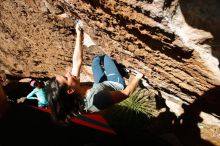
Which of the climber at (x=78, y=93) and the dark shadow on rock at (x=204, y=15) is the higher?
the dark shadow on rock at (x=204, y=15)

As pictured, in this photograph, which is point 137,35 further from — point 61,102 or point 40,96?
point 40,96

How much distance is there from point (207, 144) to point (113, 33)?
7.04 feet

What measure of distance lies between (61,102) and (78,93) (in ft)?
0.77

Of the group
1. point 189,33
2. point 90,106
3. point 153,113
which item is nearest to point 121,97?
point 90,106

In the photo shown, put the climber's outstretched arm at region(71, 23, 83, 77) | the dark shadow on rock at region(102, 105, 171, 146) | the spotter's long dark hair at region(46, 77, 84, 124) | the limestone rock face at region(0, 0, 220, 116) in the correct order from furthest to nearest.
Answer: the dark shadow on rock at region(102, 105, 171, 146) < the climber's outstretched arm at region(71, 23, 83, 77) < the spotter's long dark hair at region(46, 77, 84, 124) < the limestone rock face at region(0, 0, 220, 116)

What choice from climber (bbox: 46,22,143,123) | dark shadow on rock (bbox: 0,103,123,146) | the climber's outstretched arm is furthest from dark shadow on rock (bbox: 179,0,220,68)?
dark shadow on rock (bbox: 0,103,123,146)

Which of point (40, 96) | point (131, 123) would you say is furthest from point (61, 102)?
point (40, 96)

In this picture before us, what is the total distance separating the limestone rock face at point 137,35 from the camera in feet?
7.06

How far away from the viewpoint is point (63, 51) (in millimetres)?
4605

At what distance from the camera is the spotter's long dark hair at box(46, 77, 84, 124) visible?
2.95m

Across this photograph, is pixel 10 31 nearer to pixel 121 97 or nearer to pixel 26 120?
pixel 26 120

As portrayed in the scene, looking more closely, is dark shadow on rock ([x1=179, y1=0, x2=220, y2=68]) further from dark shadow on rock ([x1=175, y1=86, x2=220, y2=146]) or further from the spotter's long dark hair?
the spotter's long dark hair

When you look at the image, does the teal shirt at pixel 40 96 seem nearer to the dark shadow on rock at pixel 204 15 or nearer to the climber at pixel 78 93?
the climber at pixel 78 93

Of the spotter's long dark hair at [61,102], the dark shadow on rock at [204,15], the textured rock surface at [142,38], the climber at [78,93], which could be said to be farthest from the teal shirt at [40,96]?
the dark shadow on rock at [204,15]
